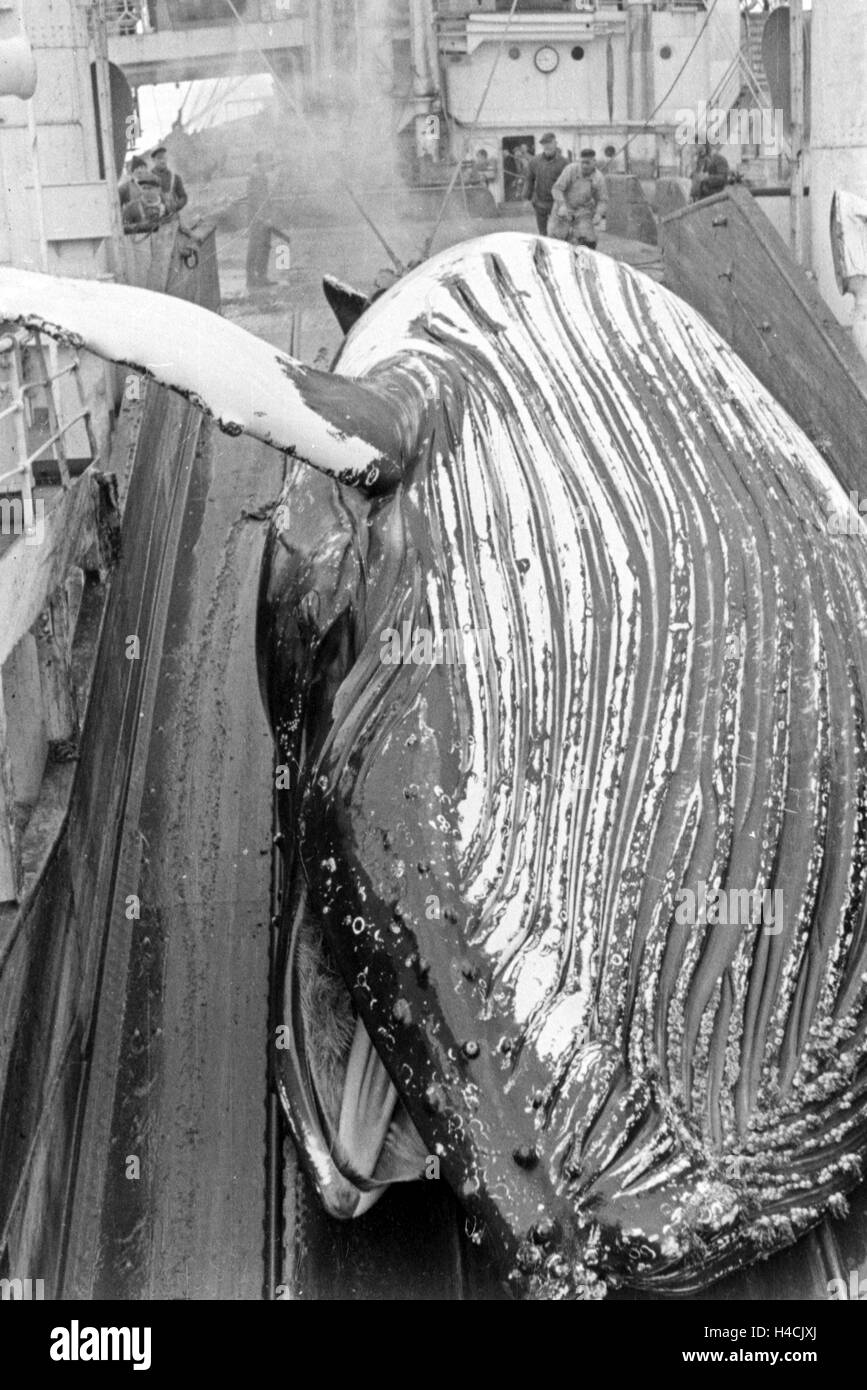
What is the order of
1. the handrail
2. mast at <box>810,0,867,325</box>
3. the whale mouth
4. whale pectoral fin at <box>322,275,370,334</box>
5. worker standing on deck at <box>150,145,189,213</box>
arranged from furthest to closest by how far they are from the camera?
worker standing on deck at <box>150,145,189,213</box>
mast at <box>810,0,867,325</box>
whale pectoral fin at <box>322,275,370,334</box>
the handrail
the whale mouth

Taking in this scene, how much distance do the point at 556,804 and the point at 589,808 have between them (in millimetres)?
110

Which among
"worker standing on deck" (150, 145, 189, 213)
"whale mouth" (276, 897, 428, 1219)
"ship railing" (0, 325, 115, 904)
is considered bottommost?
"whale mouth" (276, 897, 428, 1219)

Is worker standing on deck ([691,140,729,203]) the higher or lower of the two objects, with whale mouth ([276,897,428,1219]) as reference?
higher

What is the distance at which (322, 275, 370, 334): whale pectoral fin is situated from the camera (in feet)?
34.5

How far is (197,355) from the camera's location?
6473 millimetres

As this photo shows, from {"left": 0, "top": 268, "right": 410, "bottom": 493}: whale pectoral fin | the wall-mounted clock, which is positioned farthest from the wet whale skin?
the wall-mounted clock

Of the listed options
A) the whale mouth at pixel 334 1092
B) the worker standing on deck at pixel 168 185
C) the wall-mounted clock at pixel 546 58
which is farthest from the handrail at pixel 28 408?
the wall-mounted clock at pixel 546 58

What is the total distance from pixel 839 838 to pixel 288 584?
2.24 m

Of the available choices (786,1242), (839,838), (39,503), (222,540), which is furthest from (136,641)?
(786,1242)

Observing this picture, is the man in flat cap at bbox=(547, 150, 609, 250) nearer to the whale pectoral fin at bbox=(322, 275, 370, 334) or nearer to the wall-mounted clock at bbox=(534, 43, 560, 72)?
the whale pectoral fin at bbox=(322, 275, 370, 334)

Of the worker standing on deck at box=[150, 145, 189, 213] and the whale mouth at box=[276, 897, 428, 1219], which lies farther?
the worker standing on deck at box=[150, 145, 189, 213]

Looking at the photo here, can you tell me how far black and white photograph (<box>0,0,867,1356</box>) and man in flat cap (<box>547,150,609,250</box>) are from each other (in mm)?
5217

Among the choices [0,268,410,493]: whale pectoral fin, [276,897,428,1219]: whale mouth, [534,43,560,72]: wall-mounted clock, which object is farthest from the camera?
[534,43,560,72]: wall-mounted clock

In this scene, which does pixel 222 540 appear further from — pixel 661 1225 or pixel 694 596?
pixel 661 1225
